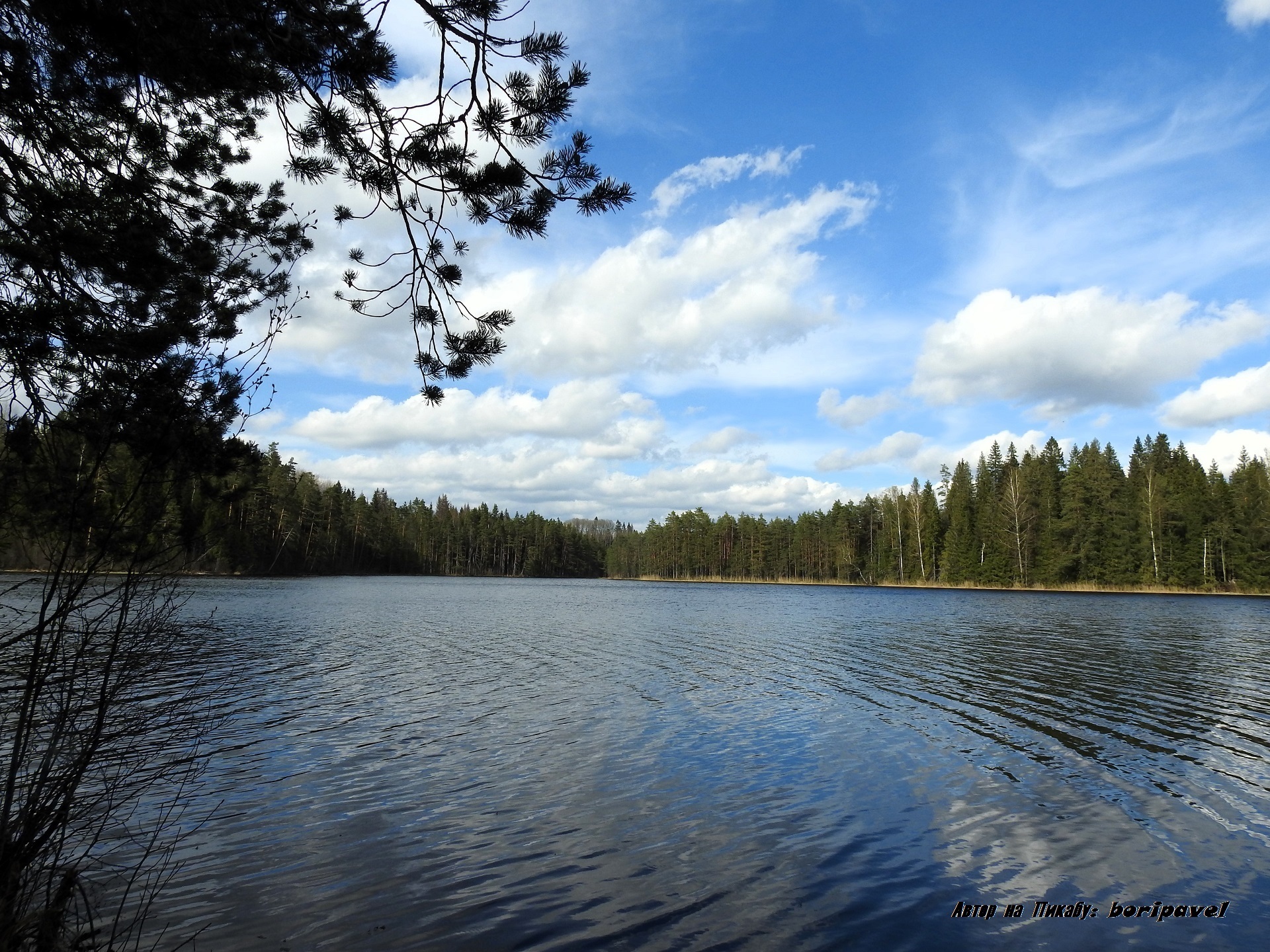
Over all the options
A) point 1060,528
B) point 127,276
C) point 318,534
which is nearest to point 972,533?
point 1060,528

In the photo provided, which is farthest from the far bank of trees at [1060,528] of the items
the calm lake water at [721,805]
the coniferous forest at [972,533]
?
the calm lake water at [721,805]

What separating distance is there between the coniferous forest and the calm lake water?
28.8 m

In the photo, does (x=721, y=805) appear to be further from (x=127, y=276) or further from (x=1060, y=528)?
(x=1060, y=528)

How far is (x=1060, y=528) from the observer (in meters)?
78.1

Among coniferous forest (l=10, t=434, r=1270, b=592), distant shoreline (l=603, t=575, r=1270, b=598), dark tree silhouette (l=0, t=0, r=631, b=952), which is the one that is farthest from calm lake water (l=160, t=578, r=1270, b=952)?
distant shoreline (l=603, t=575, r=1270, b=598)

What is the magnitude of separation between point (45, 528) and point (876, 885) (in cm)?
822

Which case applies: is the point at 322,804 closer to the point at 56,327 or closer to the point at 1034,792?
the point at 56,327

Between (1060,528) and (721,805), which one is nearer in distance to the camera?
(721,805)

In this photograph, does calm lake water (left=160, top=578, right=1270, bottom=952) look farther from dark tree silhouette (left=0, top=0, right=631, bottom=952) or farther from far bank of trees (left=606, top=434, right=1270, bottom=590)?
far bank of trees (left=606, top=434, right=1270, bottom=590)

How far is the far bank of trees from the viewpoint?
234 feet

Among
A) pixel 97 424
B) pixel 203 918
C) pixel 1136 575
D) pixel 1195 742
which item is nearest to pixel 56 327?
pixel 97 424

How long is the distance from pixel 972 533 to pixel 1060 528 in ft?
40.7

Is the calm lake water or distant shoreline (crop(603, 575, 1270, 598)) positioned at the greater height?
distant shoreline (crop(603, 575, 1270, 598))

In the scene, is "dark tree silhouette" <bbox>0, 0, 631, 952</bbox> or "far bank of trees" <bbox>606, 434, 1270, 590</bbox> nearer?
"dark tree silhouette" <bbox>0, 0, 631, 952</bbox>
